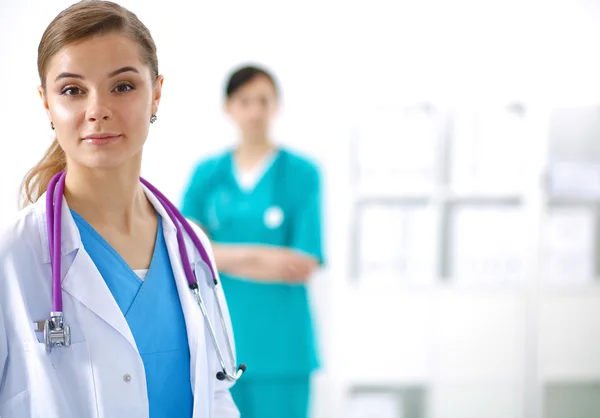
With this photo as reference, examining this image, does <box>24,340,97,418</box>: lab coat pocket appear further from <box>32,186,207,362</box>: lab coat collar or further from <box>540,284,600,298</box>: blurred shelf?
<box>540,284,600,298</box>: blurred shelf

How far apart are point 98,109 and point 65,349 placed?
1.10ft

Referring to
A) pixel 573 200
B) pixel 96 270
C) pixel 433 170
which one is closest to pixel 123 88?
pixel 96 270

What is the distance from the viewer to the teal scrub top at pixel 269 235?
2.24m

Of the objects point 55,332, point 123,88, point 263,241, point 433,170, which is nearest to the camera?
point 55,332

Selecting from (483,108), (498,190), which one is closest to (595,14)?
(483,108)

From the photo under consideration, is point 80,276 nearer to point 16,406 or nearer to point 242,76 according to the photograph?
point 16,406

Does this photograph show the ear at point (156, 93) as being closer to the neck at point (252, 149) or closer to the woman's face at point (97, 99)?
the woman's face at point (97, 99)

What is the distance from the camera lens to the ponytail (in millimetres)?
1084

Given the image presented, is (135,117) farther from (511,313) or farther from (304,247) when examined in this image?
(511,313)

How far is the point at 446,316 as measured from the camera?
2.89 m

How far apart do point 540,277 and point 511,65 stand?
960 mm

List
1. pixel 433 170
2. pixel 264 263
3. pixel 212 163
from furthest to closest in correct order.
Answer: pixel 433 170 → pixel 212 163 → pixel 264 263

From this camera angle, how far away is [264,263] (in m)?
2.15

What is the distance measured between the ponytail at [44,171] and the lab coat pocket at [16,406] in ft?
1.09
